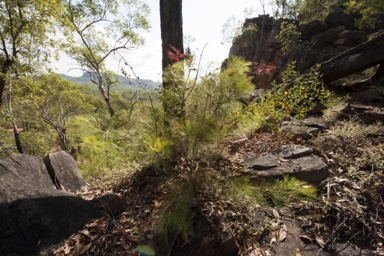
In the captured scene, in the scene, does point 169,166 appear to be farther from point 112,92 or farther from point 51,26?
point 112,92

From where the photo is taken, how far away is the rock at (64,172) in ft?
10.2

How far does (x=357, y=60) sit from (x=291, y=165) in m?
4.68

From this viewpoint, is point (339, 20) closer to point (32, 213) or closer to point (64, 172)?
point (64, 172)

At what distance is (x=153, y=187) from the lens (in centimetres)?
278

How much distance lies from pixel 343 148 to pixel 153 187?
2.77m

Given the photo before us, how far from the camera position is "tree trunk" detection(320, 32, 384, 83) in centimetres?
526

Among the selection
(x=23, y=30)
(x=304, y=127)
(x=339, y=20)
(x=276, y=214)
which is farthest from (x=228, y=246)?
(x=339, y=20)

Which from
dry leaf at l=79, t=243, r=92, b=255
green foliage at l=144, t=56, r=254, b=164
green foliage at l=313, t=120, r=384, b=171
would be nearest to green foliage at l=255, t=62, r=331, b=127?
green foliage at l=313, t=120, r=384, b=171

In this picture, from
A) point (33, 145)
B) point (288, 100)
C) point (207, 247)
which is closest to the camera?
point (207, 247)

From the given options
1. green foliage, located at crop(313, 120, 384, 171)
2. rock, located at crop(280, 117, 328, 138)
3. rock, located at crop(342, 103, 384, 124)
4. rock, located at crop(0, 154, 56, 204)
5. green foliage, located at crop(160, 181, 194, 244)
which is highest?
rock, located at crop(342, 103, 384, 124)

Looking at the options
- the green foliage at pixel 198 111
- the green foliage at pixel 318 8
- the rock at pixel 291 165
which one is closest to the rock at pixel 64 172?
the green foliage at pixel 198 111

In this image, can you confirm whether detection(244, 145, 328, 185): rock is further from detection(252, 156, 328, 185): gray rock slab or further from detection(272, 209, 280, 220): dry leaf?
detection(272, 209, 280, 220): dry leaf

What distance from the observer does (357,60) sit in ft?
17.6

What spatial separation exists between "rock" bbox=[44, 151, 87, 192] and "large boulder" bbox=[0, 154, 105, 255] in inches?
14.5
